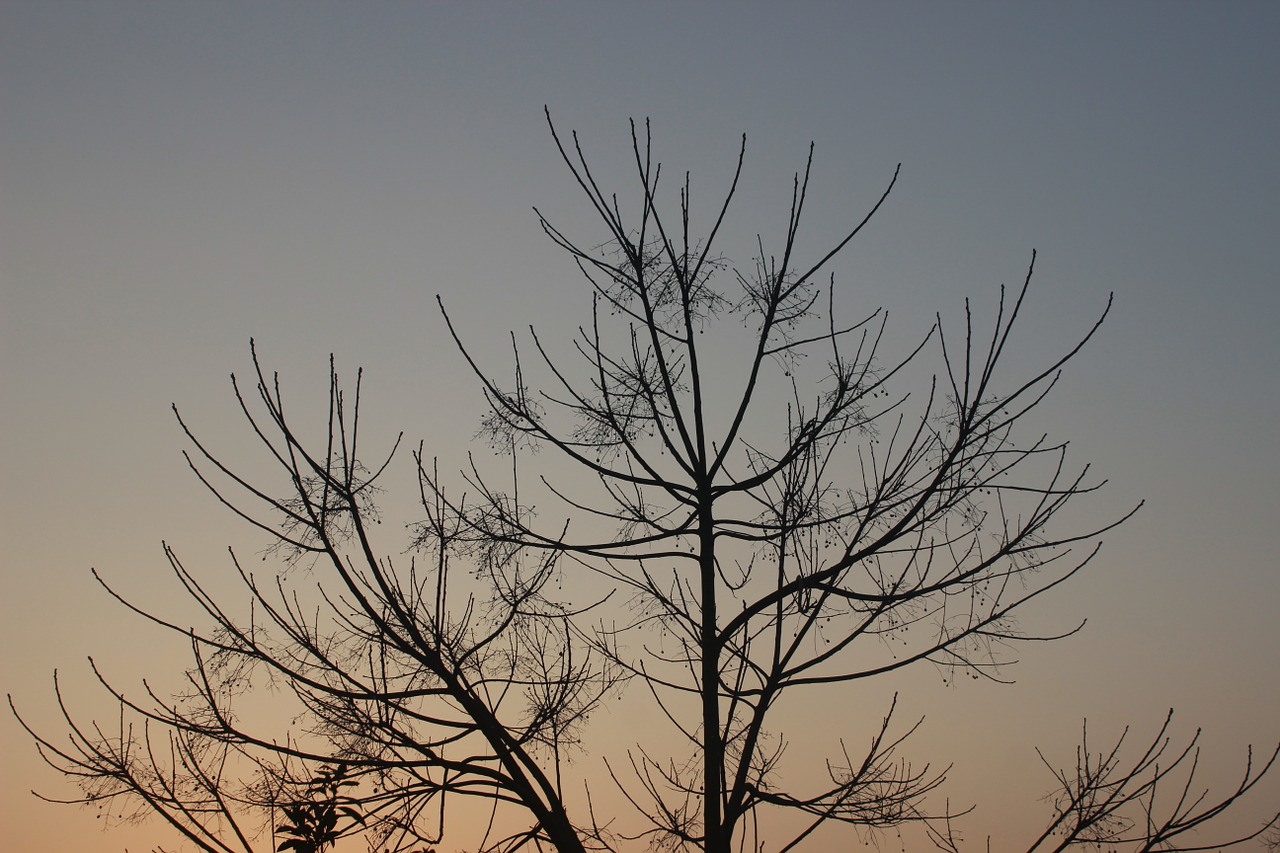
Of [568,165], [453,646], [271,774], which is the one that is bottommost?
[271,774]

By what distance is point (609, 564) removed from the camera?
15.8ft

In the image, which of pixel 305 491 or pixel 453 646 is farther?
pixel 453 646

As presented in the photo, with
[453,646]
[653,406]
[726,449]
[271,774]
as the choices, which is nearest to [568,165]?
[653,406]

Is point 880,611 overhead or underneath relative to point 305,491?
underneath

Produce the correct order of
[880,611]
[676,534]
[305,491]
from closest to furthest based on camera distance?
[305,491]
[880,611]
[676,534]

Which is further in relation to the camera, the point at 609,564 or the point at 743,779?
the point at 609,564

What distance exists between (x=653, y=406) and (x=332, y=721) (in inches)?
76.7

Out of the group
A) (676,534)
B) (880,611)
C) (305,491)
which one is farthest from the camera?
(676,534)

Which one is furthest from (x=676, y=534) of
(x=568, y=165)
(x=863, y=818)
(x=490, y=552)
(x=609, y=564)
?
(x=568, y=165)

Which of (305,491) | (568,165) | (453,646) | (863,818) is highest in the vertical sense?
(568,165)

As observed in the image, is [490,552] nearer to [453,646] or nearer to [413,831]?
[453,646]

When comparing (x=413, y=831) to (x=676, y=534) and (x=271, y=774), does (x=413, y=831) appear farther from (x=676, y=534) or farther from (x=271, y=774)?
(x=676, y=534)

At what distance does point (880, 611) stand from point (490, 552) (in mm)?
1825

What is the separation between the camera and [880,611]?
14.1 ft
